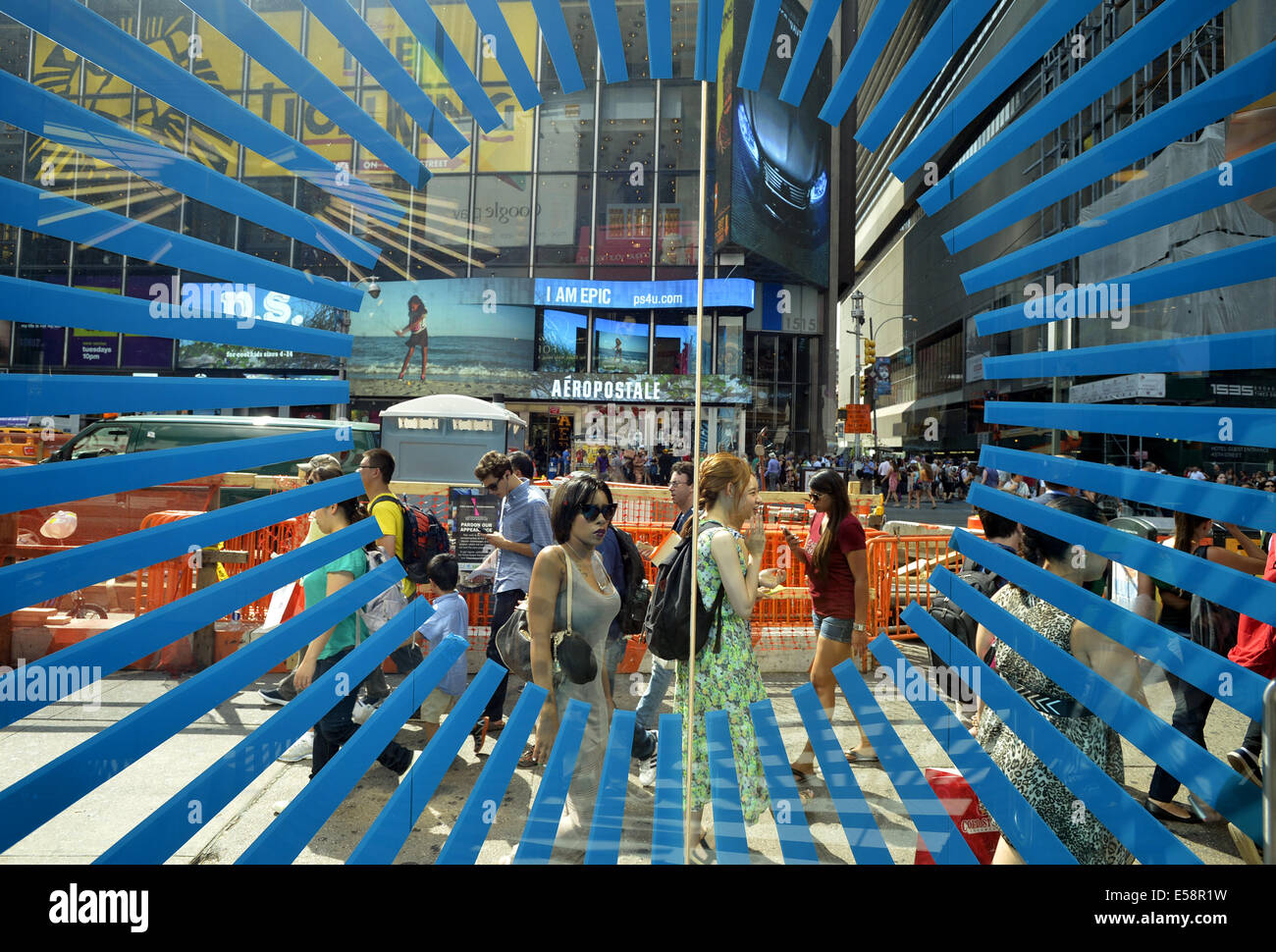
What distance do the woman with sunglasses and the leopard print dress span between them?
1.37 metres

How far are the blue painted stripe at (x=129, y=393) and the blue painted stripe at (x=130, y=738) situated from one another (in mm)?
444

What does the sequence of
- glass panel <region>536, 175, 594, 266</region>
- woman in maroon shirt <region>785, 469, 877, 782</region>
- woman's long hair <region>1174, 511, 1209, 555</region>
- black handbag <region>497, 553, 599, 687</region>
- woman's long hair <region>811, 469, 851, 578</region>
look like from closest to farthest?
black handbag <region>497, 553, 599, 687</region> < woman's long hair <region>1174, 511, 1209, 555</region> < woman in maroon shirt <region>785, 469, 877, 782</region> < woman's long hair <region>811, 469, 851, 578</region> < glass panel <region>536, 175, 594, 266</region>

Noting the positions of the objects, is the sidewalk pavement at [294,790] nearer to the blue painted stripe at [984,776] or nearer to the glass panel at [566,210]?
the blue painted stripe at [984,776]

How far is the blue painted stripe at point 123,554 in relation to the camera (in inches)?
42.3

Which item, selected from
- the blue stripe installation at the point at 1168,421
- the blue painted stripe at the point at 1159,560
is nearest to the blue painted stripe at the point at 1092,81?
the blue stripe installation at the point at 1168,421

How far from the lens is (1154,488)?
165cm

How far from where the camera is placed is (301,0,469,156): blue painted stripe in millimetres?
1598

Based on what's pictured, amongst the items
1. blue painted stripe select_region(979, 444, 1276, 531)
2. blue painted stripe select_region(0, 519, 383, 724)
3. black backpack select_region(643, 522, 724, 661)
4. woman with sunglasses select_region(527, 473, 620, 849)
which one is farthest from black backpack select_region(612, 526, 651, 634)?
blue painted stripe select_region(0, 519, 383, 724)

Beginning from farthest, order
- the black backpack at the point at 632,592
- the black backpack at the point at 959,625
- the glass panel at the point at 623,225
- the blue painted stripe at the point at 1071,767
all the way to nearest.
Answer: the glass panel at the point at 623,225 < the black backpack at the point at 632,592 < the black backpack at the point at 959,625 < the blue painted stripe at the point at 1071,767

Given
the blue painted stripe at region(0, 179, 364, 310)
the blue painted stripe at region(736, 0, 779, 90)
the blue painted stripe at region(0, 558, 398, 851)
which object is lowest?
the blue painted stripe at region(0, 558, 398, 851)

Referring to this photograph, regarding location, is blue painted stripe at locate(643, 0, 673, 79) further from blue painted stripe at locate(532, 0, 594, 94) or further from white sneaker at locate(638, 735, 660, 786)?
white sneaker at locate(638, 735, 660, 786)
